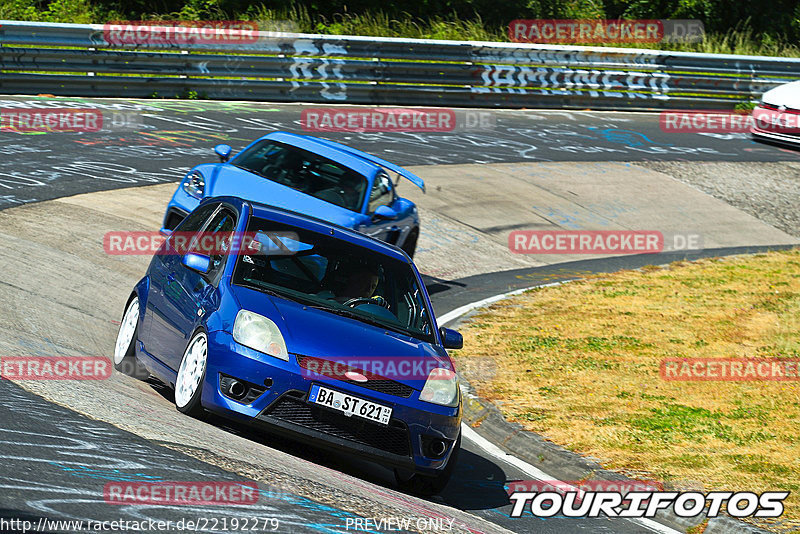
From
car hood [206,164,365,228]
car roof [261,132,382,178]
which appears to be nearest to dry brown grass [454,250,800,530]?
car hood [206,164,365,228]

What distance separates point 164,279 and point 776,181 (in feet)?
58.5

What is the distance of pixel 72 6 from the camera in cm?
2869

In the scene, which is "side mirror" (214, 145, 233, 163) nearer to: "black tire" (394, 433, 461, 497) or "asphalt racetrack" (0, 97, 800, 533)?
"asphalt racetrack" (0, 97, 800, 533)

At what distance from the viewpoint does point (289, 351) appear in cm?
663

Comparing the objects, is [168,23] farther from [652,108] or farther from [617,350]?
[617,350]

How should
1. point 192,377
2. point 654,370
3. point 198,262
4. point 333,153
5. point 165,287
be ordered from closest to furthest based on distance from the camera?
point 192,377 < point 198,262 < point 165,287 < point 654,370 < point 333,153

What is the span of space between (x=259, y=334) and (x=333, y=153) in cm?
664

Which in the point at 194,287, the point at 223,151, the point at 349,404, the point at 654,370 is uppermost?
the point at 223,151

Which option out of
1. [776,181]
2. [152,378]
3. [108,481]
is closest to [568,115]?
[776,181]

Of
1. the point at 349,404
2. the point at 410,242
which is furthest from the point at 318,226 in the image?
the point at 410,242

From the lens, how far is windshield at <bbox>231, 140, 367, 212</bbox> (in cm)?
1245

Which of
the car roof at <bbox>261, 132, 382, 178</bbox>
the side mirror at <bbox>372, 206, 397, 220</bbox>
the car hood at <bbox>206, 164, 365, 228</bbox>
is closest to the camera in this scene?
the car hood at <bbox>206, 164, 365, 228</bbox>

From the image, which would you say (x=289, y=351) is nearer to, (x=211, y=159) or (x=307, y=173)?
(x=307, y=173)

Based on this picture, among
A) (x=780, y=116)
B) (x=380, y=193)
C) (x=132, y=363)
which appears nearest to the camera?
(x=132, y=363)
